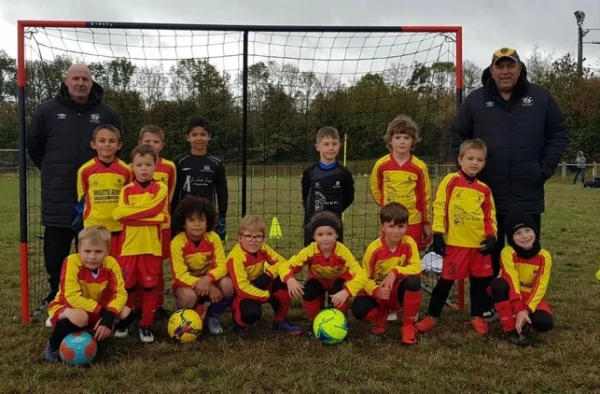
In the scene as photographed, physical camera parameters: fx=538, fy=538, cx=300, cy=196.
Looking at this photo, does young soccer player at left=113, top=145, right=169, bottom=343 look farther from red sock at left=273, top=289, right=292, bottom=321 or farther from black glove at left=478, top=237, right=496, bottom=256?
black glove at left=478, top=237, right=496, bottom=256

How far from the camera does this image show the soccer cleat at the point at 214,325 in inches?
173

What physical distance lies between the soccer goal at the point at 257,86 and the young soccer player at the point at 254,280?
94 cm

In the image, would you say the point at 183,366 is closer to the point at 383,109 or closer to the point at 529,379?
the point at 529,379

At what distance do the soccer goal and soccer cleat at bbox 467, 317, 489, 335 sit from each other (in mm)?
648

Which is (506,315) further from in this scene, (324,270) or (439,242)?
(324,270)

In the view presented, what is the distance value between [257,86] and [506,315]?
A: 3532 millimetres

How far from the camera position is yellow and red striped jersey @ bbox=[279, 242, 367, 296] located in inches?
171

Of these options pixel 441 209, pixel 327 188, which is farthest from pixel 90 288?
pixel 441 209

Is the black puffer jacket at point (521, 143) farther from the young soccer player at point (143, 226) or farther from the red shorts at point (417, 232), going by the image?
the young soccer player at point (143, 226)

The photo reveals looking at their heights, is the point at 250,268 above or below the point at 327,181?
below

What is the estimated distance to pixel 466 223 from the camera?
4.37 meters

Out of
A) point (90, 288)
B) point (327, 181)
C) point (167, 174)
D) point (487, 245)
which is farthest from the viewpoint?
point (327, 181)

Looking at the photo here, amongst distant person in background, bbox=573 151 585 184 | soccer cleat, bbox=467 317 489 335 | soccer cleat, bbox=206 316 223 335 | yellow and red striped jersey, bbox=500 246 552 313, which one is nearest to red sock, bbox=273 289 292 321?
soccer cleat, bbox=206 316 223 335

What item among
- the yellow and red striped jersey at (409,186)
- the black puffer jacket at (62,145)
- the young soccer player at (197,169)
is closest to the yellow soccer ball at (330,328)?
the yellow and red striped jersey at (409,186)
